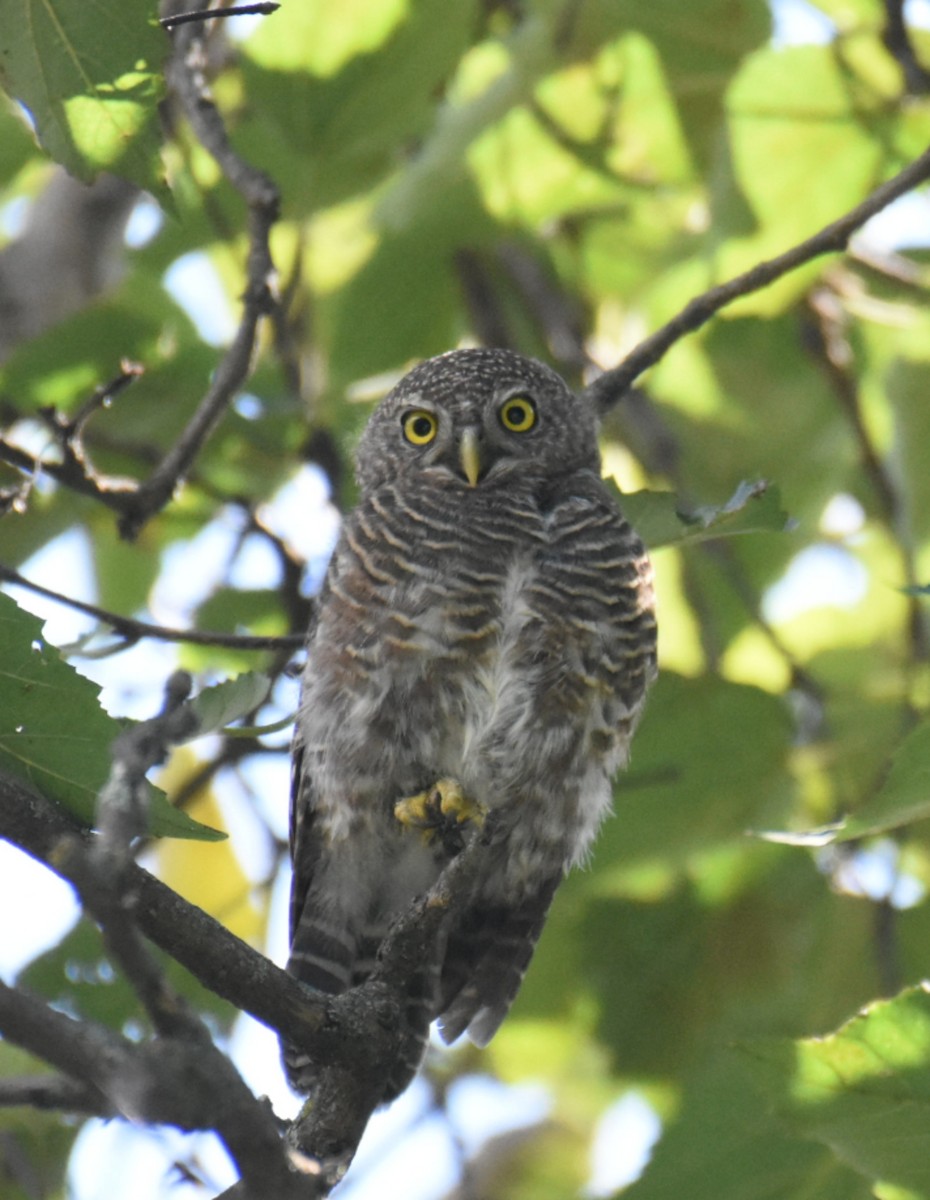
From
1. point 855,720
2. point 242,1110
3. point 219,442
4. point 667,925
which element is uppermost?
point 242,1110

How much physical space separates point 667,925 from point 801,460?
144 centimetres

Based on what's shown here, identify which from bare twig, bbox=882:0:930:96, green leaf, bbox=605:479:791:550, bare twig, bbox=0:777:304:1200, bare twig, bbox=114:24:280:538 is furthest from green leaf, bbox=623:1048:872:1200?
bare twig, bbox=882:0:930:96

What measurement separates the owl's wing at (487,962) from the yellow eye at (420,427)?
109 cm

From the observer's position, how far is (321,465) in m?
4.05

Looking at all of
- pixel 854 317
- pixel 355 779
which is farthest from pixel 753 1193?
pixel 854 317

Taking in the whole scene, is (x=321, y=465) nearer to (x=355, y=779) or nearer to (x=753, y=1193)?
(x=355, y=779)

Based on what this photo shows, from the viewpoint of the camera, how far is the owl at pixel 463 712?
10.2 feet

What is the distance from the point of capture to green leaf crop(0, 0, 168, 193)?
7.47ft

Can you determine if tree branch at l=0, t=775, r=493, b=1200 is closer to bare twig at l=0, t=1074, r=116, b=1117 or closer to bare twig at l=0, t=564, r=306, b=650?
bare twig at l=0, t=1074, r=116, b=1117

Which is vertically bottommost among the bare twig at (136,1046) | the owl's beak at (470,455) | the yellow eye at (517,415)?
the yellow eye at (517,415)

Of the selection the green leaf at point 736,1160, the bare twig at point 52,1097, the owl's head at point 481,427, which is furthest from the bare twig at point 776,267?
the bare twig at point 52,1097

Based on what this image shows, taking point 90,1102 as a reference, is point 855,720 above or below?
below

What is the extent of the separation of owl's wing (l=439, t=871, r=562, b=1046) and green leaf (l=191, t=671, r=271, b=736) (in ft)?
4.00

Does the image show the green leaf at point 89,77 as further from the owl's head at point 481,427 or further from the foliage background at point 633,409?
the owl's head at point 481,427
